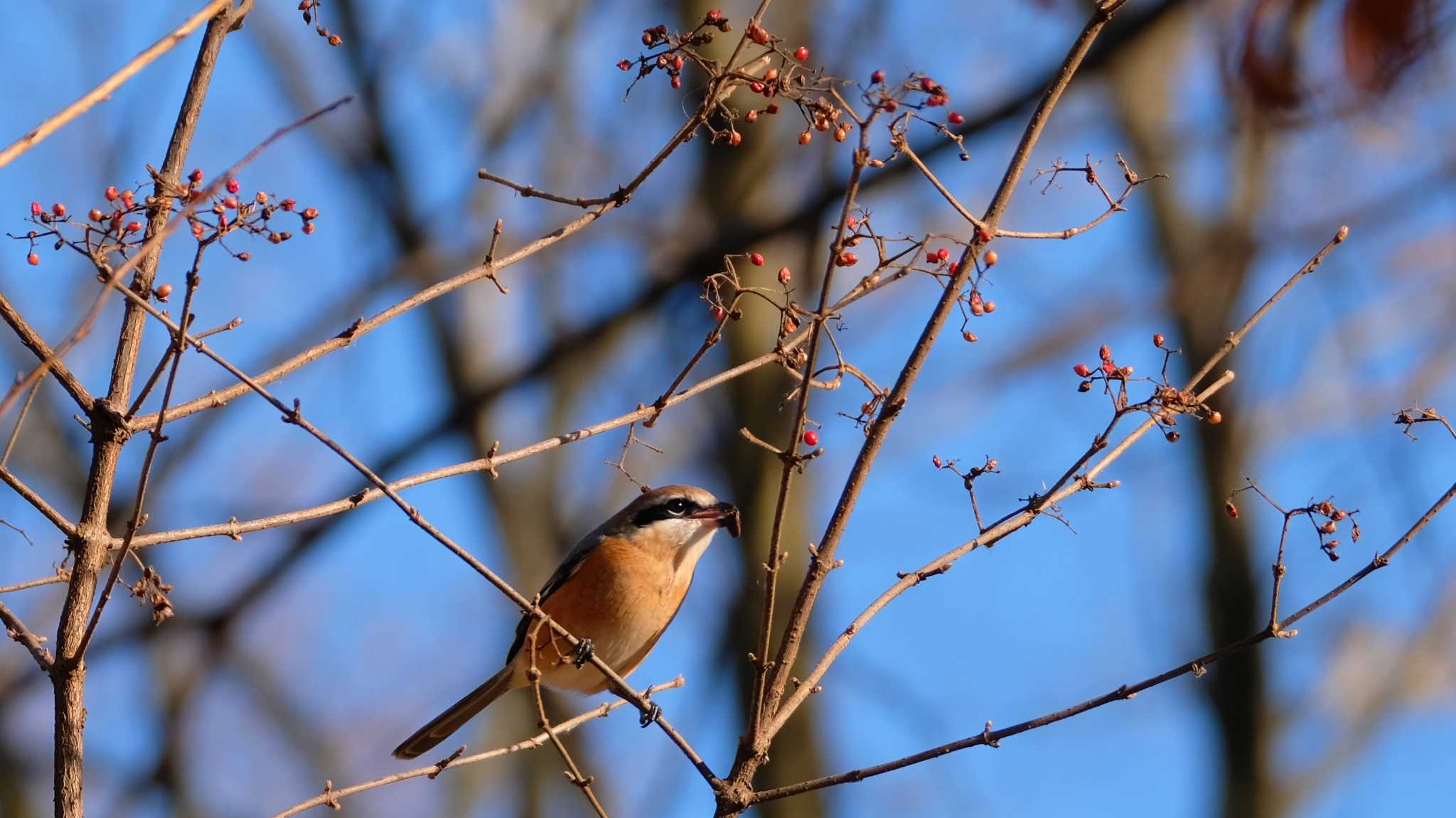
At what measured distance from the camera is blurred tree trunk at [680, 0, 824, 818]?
7.80m

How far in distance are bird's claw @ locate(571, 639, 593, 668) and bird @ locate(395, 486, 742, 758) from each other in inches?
5.5

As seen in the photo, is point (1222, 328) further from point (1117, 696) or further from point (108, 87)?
point (108, 87)

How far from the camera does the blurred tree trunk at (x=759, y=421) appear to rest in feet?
25.6

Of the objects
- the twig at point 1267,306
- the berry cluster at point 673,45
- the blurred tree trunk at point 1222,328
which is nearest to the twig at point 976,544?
the twig at point 1267,306

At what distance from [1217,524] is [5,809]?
27.7ft

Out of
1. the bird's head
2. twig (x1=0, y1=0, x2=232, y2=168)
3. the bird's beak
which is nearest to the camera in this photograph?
twig (x1=0, y1=0, x2=232, y2=168)

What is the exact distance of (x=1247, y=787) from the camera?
31.3ft

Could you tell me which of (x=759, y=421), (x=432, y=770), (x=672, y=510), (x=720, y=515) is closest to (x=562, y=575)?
(x=672, y=510)

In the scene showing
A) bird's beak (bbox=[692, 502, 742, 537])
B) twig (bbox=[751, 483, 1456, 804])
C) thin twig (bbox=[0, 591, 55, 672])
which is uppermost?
bird's beak (bbox=[692, 502, 742, 537])

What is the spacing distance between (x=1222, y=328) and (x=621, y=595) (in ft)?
21.9

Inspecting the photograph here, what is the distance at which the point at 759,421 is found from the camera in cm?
807

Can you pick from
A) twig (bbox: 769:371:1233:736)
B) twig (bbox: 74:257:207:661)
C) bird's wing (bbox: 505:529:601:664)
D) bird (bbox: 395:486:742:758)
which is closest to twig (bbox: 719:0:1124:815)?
twig (bbox: 769:371:1233:736)

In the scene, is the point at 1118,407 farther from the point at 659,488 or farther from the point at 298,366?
the point at 659,488

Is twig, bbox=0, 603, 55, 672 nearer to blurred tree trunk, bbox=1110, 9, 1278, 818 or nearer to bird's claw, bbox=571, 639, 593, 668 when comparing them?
bird's claw, bbox=571, 639, 593, 668
